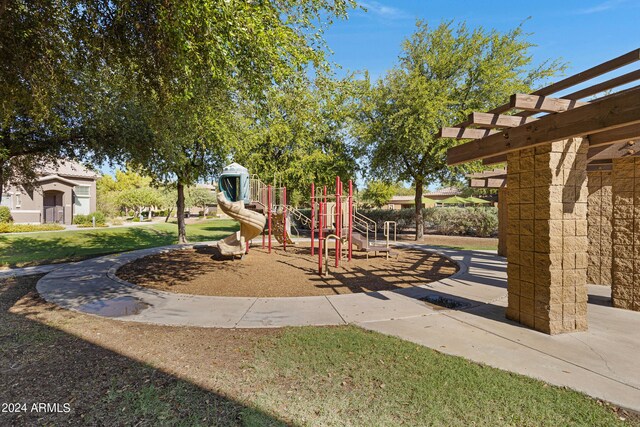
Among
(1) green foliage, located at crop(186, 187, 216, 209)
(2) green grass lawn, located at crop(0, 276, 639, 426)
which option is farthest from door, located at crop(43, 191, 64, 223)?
(2) green grass lawn, located at crop(0, 276, 639, 426)

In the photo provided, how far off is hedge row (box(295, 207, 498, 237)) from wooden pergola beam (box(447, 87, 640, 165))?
19.2 m

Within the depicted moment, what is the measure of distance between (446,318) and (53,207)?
37818 mm

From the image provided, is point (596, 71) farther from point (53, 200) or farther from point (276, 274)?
point (53, 200)

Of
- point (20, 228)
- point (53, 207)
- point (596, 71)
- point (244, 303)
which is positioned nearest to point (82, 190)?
point (53, 207)

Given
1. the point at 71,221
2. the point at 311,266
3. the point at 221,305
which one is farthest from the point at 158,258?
the point at 71,221

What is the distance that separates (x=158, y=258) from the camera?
38.5 feet

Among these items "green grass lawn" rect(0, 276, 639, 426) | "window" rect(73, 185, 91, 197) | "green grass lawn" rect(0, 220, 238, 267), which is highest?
"window" rect(73, 185, 91, 197)

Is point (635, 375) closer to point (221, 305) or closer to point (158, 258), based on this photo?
point (221, 305)

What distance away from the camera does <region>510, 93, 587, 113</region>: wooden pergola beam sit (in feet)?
13.6

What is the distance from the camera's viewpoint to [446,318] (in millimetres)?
5273

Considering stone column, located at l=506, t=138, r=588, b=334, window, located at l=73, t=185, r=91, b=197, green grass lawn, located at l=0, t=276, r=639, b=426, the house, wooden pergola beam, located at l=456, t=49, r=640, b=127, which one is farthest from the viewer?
window, located at l=73, t=185, r=91, b=197

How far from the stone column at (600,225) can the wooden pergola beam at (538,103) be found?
4.22m

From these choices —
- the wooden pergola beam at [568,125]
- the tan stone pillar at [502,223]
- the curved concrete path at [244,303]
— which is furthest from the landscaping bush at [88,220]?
the wooden pergola beam at [568,125]

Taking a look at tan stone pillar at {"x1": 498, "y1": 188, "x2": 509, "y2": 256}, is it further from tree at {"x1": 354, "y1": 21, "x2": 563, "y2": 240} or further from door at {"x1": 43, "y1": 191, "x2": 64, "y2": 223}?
door at {"x1": 43, "y1": 191, "x2": 64, "y2": 223}
